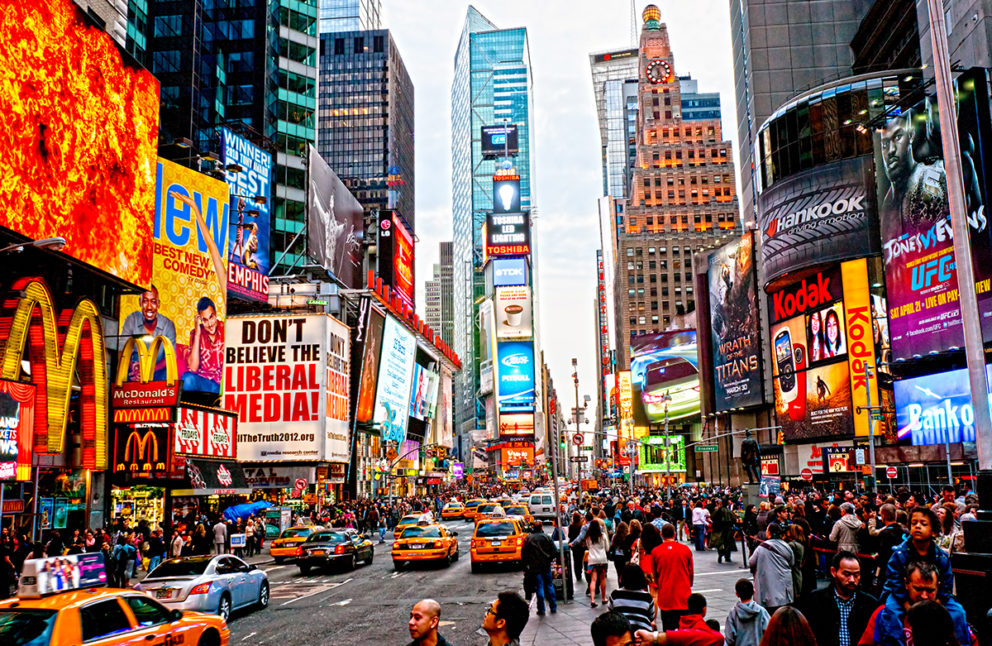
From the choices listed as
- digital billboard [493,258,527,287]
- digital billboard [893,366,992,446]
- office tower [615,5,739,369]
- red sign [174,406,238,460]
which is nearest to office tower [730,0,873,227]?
digital billboard [893,366,992,446]

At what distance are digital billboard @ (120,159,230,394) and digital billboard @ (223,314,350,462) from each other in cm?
1820

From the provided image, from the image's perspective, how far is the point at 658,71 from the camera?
191 metres

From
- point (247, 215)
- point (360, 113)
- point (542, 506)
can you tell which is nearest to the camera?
point (542, 506)

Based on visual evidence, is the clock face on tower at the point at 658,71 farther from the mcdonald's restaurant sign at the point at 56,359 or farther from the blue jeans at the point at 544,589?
the blue jeans at the point at 544,589

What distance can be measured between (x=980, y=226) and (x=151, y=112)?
40.3 meters

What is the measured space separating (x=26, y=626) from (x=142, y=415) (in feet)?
93.1

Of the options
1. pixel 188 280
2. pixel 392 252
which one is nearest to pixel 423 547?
pixel 188 280

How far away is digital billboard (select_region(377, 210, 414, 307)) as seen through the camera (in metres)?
94.8

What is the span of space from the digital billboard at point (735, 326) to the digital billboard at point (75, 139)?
63981 mm

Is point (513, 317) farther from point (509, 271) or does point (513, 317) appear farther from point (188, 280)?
point (188, 280)

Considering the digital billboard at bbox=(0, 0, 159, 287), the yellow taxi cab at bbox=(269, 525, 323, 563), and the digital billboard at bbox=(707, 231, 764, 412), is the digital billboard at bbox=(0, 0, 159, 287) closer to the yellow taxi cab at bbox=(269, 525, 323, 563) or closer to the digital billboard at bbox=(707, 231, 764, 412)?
the yellow taxi cab at bbox=(269, 525, 323, 563)

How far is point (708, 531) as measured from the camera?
107ft

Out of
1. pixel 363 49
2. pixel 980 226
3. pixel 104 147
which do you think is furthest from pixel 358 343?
pixel 363 49

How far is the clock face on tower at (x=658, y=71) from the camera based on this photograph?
190 m
